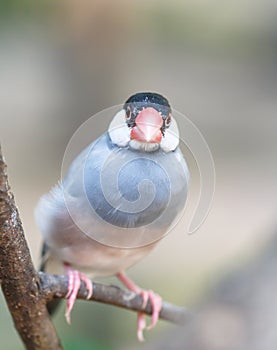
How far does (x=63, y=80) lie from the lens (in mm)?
3182

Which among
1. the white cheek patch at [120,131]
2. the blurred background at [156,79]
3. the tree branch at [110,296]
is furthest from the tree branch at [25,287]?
the blurred background at [156,79]

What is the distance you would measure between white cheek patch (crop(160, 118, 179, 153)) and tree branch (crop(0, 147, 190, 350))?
248 millimetres

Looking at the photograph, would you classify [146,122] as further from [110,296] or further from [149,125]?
[110,296]

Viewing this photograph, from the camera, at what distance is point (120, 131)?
116 centimetres

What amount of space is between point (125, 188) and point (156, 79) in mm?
2130

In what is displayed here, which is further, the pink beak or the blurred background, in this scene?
the blurred background

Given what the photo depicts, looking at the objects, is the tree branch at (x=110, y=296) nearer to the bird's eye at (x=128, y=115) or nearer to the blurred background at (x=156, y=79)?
the bird's eye at (x=128, y=115)

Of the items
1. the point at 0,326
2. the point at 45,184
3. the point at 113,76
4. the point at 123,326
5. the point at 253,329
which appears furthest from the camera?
the point at 113,76

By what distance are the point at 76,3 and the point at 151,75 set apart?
460 millimetres

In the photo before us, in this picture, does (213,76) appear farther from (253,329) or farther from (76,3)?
(253,329)

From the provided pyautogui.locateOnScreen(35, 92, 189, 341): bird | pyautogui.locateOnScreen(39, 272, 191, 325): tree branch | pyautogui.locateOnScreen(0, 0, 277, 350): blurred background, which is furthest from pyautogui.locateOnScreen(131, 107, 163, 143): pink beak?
pyautogui.locateOnScreen(0, 0, 277, 350): blurred background

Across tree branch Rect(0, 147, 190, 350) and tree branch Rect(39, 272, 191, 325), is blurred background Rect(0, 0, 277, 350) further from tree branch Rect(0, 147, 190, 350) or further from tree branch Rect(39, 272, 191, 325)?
tree branch Rect(0, 147, 190, 350)

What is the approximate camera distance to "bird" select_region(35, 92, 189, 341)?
111 cm

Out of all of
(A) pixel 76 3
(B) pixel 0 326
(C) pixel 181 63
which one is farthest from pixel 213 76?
(B) pixel 0 326
